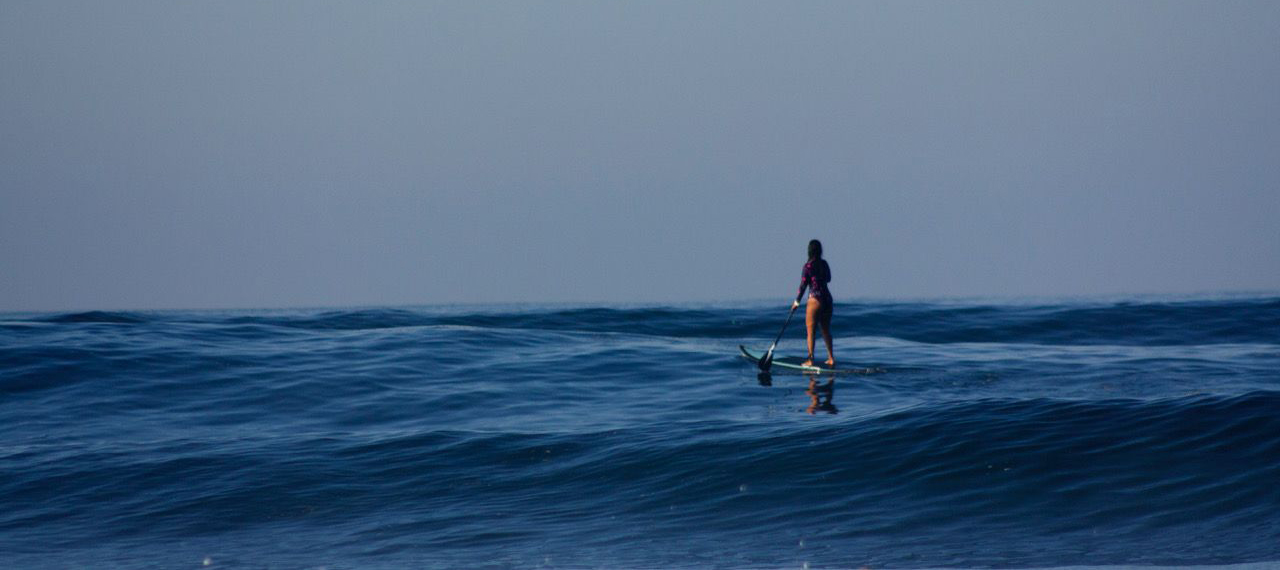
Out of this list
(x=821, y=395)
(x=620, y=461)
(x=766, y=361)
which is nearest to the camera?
(x=620, y=461)

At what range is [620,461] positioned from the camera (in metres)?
12.4

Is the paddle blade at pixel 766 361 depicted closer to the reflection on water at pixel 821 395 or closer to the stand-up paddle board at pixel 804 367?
the stand-up paddle board at pixel 804 367

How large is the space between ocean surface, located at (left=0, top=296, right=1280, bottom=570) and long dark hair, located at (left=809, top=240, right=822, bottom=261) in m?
2.23

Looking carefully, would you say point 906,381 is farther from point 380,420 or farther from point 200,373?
point 200,373

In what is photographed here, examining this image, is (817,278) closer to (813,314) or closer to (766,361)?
(813,314)

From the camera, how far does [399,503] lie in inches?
438

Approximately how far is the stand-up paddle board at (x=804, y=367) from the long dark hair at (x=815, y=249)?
84.1 inches

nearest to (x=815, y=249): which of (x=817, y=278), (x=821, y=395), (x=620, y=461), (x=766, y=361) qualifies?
(x=817, y=278)

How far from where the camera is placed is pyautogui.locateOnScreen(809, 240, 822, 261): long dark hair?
18.6m

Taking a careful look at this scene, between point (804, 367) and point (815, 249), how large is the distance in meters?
2.31

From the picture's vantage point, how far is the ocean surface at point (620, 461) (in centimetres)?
921

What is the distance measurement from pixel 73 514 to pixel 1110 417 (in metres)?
12.1

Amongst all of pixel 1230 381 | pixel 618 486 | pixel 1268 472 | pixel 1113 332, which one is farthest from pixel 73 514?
pixel 1113 332

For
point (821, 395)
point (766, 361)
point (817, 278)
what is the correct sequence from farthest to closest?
1. point (766, 361)
2. point (817, 278)
3. point (821, 395)
